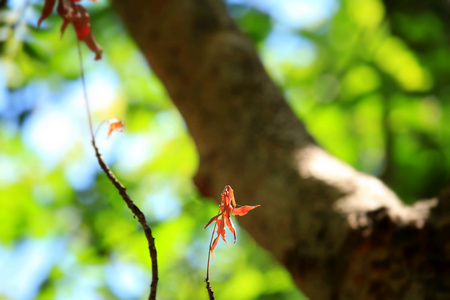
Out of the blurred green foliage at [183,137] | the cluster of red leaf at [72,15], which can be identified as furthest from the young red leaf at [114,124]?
the blurred green foliage at [183,137]

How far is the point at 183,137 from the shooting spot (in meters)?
2.62

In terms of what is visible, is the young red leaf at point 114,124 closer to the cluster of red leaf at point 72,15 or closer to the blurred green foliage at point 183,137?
the cluster of red leaf at point 72,15

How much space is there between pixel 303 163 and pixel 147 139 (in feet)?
5.86

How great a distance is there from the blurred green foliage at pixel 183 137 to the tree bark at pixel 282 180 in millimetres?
467

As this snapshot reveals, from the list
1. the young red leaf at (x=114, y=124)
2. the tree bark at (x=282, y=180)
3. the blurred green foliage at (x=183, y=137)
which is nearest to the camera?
the young red leaf at (x=114, y=124)

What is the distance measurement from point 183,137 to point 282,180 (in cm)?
167

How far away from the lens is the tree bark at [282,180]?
2.69 ft

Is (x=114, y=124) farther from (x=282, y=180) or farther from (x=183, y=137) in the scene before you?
(x=183, y=137)

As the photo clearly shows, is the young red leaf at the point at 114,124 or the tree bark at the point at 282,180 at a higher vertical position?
the young red leaf at the point at 114,124

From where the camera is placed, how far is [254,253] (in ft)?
7.06

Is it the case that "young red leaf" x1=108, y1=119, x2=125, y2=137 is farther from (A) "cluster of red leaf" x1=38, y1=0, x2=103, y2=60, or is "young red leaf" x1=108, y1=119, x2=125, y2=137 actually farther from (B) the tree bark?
(B) the tree bark

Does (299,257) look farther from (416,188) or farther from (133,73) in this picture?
(133,73)

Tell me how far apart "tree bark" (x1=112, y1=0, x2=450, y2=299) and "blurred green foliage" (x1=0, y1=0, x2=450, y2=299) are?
47 cm

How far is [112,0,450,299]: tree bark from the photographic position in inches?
32.3
